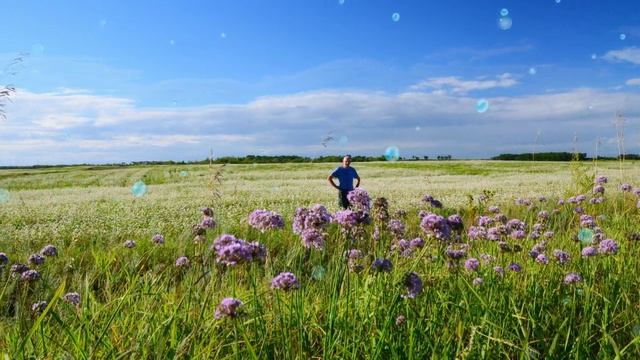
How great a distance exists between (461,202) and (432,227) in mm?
14512

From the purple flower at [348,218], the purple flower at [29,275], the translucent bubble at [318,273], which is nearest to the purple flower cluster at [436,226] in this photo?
the purple flower at [348,218]

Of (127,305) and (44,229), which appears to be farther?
(44,229)

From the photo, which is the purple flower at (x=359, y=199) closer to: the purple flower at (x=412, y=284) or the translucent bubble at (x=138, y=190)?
the purple flower at (x=412, y=284)

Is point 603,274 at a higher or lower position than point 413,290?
lower

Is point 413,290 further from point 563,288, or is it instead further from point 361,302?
point 563,288

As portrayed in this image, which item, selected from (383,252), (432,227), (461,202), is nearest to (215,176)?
(383,252)

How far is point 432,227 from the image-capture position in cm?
347

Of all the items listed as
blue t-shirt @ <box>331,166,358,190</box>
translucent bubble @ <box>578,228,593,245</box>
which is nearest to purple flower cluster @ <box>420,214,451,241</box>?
translucent bubble @ <box>578,228,593,245</box>

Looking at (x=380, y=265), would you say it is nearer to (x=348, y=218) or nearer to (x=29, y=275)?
(x=348, y=218)

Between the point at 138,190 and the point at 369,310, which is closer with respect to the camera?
the point at 369,310

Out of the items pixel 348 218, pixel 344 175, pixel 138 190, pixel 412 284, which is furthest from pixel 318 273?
pixel 138 190

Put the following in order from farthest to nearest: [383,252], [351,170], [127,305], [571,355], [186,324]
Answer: [351,170]
[383,252]
[127,305]
[186,324]
[571,355]

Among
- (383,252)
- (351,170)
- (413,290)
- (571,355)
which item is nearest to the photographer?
(413,290)

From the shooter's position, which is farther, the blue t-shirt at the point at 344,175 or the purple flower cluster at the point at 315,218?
the blue t-shirt at the point at 344,175
